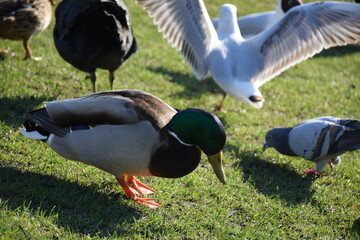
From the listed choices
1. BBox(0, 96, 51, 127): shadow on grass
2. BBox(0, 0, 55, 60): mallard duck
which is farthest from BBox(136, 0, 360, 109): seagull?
BBox(0, 96, 51, 127): shadow on grass

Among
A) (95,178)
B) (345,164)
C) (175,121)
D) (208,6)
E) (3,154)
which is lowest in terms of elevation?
(208,6)

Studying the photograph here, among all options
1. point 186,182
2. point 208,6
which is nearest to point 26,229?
point 186,182

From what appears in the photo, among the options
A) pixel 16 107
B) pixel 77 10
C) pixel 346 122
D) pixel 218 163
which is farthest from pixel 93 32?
pixel 346 122

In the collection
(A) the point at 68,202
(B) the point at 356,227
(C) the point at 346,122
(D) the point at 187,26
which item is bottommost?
(B) the point at 356,227

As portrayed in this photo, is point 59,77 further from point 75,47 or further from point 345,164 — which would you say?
point 345,164

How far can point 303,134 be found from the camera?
17.1ft

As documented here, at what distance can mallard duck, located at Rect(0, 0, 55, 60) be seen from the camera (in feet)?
21.2

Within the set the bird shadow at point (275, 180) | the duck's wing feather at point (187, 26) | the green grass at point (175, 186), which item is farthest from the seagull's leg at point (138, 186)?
the duck's wing feather at point (187, 26)

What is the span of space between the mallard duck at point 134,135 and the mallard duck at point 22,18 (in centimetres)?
311

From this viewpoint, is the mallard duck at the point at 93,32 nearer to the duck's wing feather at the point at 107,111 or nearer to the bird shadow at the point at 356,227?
the duck's wing feather at the point at 107,111

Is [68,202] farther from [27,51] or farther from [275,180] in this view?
[27,51]

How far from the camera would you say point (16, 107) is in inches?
215

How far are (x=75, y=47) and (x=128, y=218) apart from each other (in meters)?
2.62

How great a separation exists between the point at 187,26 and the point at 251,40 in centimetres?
94
